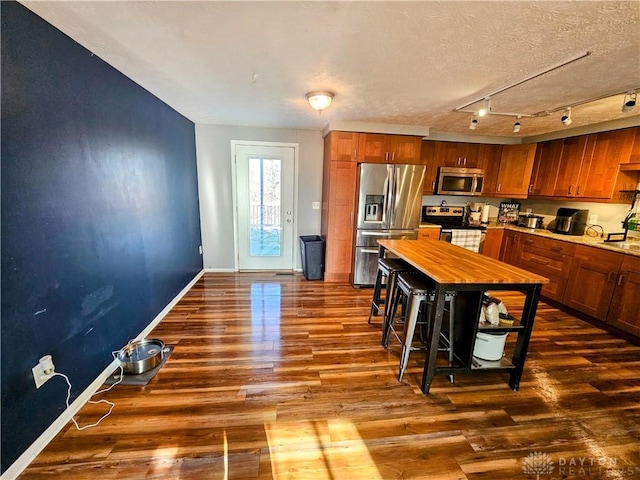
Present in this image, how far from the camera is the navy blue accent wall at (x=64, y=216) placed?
1.32m

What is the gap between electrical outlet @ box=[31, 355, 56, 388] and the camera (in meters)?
1.44

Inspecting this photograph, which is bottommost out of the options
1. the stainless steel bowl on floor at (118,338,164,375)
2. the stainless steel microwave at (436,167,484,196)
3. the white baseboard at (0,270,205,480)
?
the white baseboard at (0,270,205,480)

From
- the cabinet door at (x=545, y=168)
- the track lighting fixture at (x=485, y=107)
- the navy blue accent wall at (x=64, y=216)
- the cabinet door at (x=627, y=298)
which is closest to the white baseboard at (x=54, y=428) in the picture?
the navy blue accent wall at (x=64, y=216)

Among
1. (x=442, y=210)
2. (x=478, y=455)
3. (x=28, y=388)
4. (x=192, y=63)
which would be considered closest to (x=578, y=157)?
(x=442, y=210)

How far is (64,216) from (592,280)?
4.92 meters

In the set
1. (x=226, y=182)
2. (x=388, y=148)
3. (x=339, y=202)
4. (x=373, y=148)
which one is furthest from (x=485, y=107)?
(x=226, y=182)

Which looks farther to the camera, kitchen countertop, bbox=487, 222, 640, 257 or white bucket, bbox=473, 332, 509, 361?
kitchen countertop, bbox=487, 222, 640, 257

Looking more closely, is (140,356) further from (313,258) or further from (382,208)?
(382,208)

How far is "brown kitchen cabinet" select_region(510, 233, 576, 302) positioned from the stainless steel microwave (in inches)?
41.0

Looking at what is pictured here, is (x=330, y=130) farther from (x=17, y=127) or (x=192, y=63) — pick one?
(x=17, y=127)

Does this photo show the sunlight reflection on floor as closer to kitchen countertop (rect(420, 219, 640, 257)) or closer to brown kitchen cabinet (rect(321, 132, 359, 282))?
brown kitchen cabinet (rect(321, 132, 359, 282))

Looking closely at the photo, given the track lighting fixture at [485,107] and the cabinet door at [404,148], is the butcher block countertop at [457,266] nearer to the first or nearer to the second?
the track lighting fixture at [485,107]

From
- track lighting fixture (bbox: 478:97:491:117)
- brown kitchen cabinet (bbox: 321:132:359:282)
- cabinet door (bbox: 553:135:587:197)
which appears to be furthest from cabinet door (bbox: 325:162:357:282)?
cabinet door (bbox: 553:135:587:197)

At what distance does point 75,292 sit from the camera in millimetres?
1693
